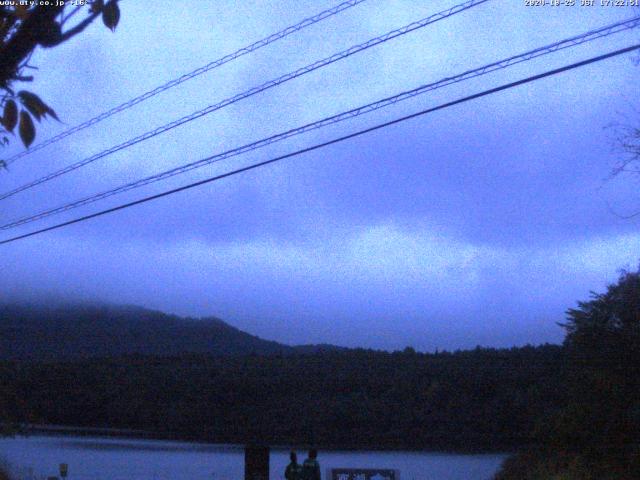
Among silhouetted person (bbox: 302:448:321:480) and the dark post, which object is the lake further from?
silhouetted person (bbox: 302:448:321:480)

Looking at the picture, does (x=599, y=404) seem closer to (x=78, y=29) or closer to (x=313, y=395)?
(x=313, y=395)

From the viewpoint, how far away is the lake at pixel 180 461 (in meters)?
21.0

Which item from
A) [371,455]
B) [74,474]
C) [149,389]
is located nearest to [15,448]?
Result: [149,389]

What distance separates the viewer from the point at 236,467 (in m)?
22.7

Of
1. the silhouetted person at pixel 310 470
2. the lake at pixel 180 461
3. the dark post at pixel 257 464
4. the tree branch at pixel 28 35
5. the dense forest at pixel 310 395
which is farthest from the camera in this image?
the dense forest at pixel 310 395

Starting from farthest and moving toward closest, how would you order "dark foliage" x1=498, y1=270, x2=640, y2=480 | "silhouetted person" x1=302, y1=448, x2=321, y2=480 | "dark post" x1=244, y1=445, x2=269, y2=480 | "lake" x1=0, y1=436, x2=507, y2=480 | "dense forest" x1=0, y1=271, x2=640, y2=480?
"dense forest" x1=0, y1=271, x2=640, y2=480
"lake" x1=0, y1=436, x2=507, y2=480
"dark post" x1=244, y1=445, x2=269, y2=480
"dark foliage" x1=498, y1=270, x2=640, y2=480
"silhouetted person" x1=302, y1=448, x2=321, y2=480

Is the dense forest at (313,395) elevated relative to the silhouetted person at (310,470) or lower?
elevated

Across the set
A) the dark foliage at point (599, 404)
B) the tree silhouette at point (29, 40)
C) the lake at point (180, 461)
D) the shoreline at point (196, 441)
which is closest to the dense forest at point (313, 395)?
the shoreline at point (196, 441)

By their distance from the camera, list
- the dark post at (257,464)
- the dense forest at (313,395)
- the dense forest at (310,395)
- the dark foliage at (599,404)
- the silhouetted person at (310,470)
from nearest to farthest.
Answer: the silhouetted person at (310,470) → the dark foliage at (599,404) → the dark post at (257,464) → the dense forest at (313,395) → the dense forest at (310,395)

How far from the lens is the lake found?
827 inches

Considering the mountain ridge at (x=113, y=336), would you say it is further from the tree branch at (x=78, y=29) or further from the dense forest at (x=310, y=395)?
the tree branch at (x=78, y=29)

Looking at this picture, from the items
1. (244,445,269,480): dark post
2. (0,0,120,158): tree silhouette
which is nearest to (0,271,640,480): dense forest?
(244,445,269,480): dark post

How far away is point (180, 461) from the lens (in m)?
23.7

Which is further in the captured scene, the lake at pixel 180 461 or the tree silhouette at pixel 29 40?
the lake at pixel 180 461
